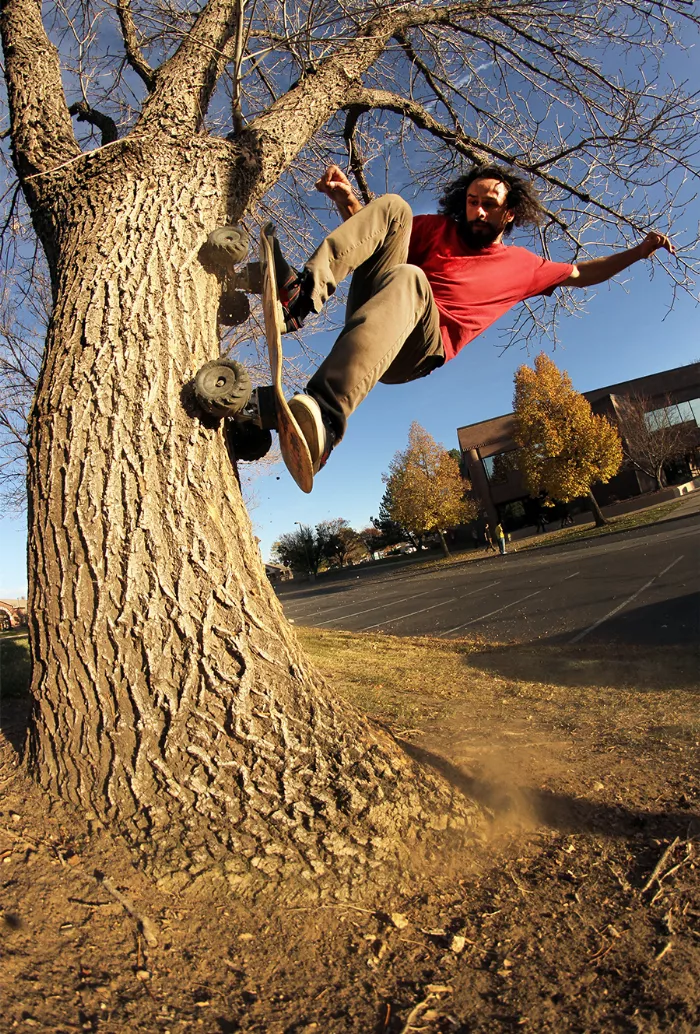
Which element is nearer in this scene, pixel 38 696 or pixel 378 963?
pixel 378 963

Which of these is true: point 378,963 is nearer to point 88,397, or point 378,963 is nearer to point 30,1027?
point 30,1027

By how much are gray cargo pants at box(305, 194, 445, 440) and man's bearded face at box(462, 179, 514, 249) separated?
47 cm

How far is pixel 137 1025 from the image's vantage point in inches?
51.3

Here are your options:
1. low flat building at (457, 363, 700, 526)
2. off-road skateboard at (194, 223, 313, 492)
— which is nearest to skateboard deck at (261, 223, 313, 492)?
off-road skateboard at (194, 223, 313, 492)

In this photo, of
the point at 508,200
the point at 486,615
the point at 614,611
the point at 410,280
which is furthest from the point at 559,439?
the point at 410,280

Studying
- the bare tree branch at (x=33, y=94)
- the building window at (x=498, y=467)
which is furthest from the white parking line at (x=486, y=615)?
the building window at (x=498, y=467)

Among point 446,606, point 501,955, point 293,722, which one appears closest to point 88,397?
point 293,722

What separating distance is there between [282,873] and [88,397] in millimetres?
1922

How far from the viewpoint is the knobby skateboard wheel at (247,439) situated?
257 centimetres

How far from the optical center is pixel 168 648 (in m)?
2.08

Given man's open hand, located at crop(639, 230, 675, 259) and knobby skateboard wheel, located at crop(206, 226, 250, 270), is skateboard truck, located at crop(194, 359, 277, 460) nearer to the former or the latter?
knobby skateboard wheel, located at crop(206, 226, 250, 270)

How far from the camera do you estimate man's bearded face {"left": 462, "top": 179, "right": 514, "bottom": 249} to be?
9.64 ft

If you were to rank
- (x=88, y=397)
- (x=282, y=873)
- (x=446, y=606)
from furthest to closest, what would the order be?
1. (x=446, y=606)
2. (x=88, y=397)
3. (x=282, y=873)

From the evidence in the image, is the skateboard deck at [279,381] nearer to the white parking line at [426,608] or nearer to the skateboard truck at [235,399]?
the skateboard truck at [235,399]
